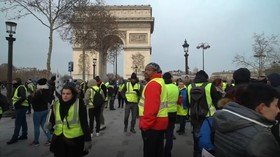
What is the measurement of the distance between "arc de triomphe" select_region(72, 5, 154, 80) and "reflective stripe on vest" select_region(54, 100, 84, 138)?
54.1 m

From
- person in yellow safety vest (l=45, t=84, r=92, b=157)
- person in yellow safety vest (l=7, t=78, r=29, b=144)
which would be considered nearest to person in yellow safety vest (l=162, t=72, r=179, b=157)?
person in yellow safety vest (l=45, t=84, r=92, b=157)

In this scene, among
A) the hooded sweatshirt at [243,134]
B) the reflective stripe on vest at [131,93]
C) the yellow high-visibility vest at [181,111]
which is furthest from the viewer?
the reflective stripe on vest at [131,93]

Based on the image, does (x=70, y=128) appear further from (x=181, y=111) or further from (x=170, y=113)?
(x=181, y=111)

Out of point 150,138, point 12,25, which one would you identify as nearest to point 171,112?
point 150,138

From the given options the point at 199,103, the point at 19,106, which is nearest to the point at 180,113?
the point at 19,106

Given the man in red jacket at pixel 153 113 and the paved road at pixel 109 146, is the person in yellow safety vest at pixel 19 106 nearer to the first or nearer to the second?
the paved road at pixel 109 146

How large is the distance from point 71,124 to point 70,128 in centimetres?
6

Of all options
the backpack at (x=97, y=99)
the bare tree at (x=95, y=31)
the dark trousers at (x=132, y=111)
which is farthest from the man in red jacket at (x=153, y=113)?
the bare tree at (x=95, y=31)

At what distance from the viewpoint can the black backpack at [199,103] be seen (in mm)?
6562

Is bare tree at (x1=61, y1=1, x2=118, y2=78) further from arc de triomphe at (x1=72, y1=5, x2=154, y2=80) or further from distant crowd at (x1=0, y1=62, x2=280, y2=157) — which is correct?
distant crowd at (x1=0, y1=62, x2=280, y2=157)

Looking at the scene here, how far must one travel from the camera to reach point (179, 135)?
472 inches

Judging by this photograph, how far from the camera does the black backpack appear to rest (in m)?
6.56

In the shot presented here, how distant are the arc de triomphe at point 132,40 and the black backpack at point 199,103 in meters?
52.9

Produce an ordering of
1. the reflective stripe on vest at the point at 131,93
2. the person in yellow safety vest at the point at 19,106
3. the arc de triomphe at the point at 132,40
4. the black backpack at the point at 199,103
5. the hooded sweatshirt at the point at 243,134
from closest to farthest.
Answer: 1. the hooded sweatshirt at the point at 243,134
2. the black backpack at the point at 199,103
3. the person in yellow safety vest at the point at 19,106
4. the reflective stripe on vest at the point at 131,93
5. the arc de triomphe at the point at 132,40
